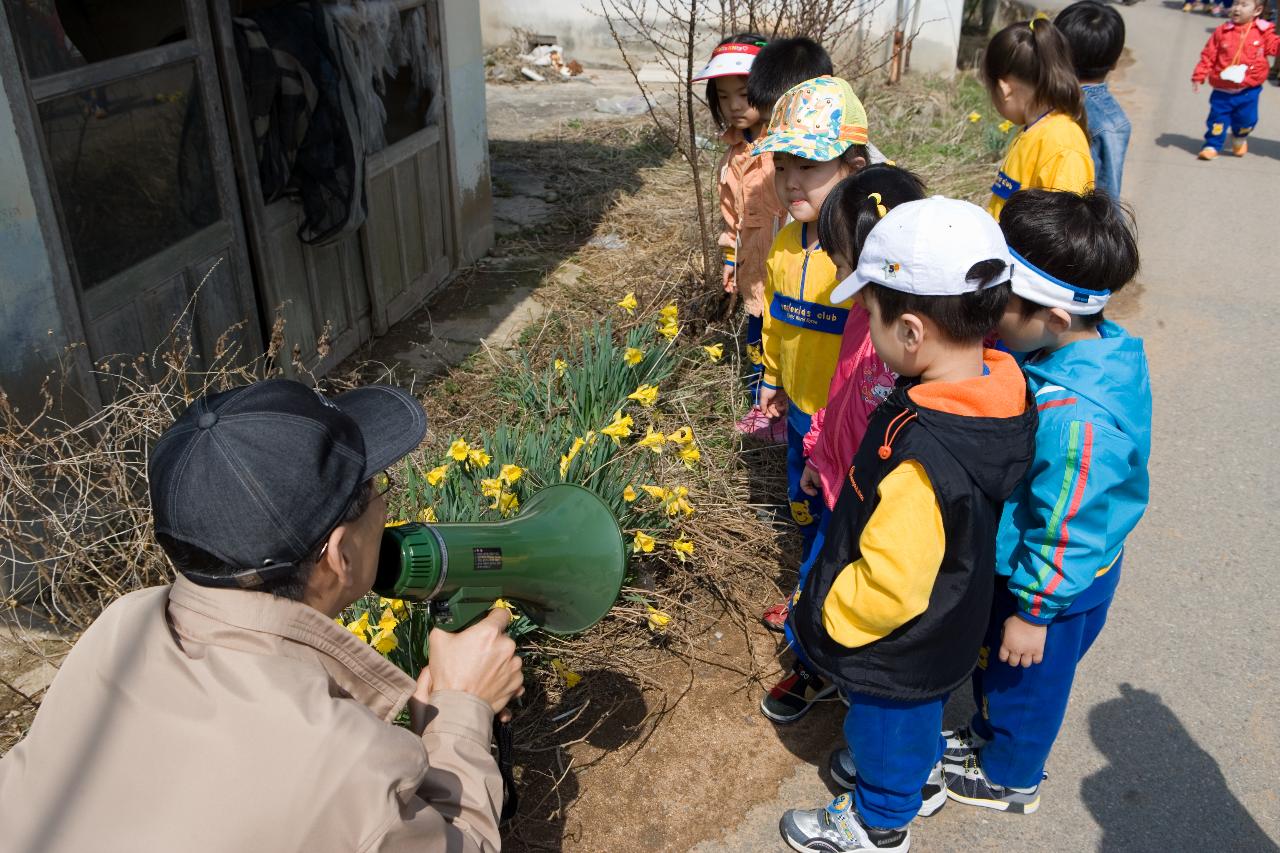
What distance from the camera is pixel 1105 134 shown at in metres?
4.30

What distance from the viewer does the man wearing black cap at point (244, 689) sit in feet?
4.18

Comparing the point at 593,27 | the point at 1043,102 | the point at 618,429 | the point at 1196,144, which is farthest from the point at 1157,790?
the point at 593,27

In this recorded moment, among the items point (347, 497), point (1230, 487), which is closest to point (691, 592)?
point (347, 497)

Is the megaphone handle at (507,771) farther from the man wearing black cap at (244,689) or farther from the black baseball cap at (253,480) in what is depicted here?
the black baseball cap at (253,480)

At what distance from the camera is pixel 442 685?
1750mm

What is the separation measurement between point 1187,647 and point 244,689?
3.01 metres

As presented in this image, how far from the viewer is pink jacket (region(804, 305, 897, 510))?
8.14 ft

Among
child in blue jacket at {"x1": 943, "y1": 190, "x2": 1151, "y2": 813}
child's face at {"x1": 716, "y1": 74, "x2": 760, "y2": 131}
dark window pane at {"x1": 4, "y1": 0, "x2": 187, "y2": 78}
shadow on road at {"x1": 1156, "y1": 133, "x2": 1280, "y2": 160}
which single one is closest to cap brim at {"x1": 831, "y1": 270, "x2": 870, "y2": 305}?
child in blue jacket at {"x1": 943, "y1": 190, "x2": 1151, "y2": 813}

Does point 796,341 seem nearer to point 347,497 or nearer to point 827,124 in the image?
point 827,124

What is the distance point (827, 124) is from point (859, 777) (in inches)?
70.7

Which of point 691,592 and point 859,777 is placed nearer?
point 859,777

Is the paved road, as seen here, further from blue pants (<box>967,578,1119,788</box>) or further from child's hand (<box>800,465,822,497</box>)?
child's hand (<box>800,465,822,497</box>)

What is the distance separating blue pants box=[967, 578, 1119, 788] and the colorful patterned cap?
1327mm

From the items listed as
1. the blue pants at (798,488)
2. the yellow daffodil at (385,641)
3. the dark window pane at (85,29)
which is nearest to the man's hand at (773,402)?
the blue pants at (798,488)
